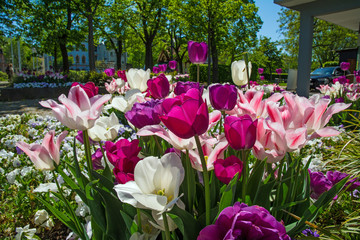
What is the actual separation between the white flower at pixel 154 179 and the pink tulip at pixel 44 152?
1.39 ft

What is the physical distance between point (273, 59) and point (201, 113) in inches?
2105

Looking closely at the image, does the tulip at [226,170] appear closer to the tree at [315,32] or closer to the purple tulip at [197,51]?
the purple tulip at [197,51]

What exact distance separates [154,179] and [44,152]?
1.67 ft

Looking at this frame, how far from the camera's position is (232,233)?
0.65 metres

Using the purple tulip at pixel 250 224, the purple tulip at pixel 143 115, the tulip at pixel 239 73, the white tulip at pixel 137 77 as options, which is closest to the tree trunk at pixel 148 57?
the white tulip at pixel 137 77

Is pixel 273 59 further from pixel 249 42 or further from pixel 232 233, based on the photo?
pixel 232 233

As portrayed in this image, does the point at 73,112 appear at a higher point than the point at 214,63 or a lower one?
lower

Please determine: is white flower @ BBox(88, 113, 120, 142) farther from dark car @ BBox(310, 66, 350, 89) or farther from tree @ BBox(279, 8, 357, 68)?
tree @ BBox(279, 8, 357, 68)

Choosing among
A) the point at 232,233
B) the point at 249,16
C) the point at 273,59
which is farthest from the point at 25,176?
the point at 273,59

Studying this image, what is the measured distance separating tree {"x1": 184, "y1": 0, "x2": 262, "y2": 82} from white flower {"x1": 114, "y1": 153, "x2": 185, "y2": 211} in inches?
830

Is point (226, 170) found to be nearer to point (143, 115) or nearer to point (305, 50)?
point (143, 115)

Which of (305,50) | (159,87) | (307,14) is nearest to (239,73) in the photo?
(159,87)

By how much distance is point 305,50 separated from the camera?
8547 mm

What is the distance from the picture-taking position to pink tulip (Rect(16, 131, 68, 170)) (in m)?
1.09
